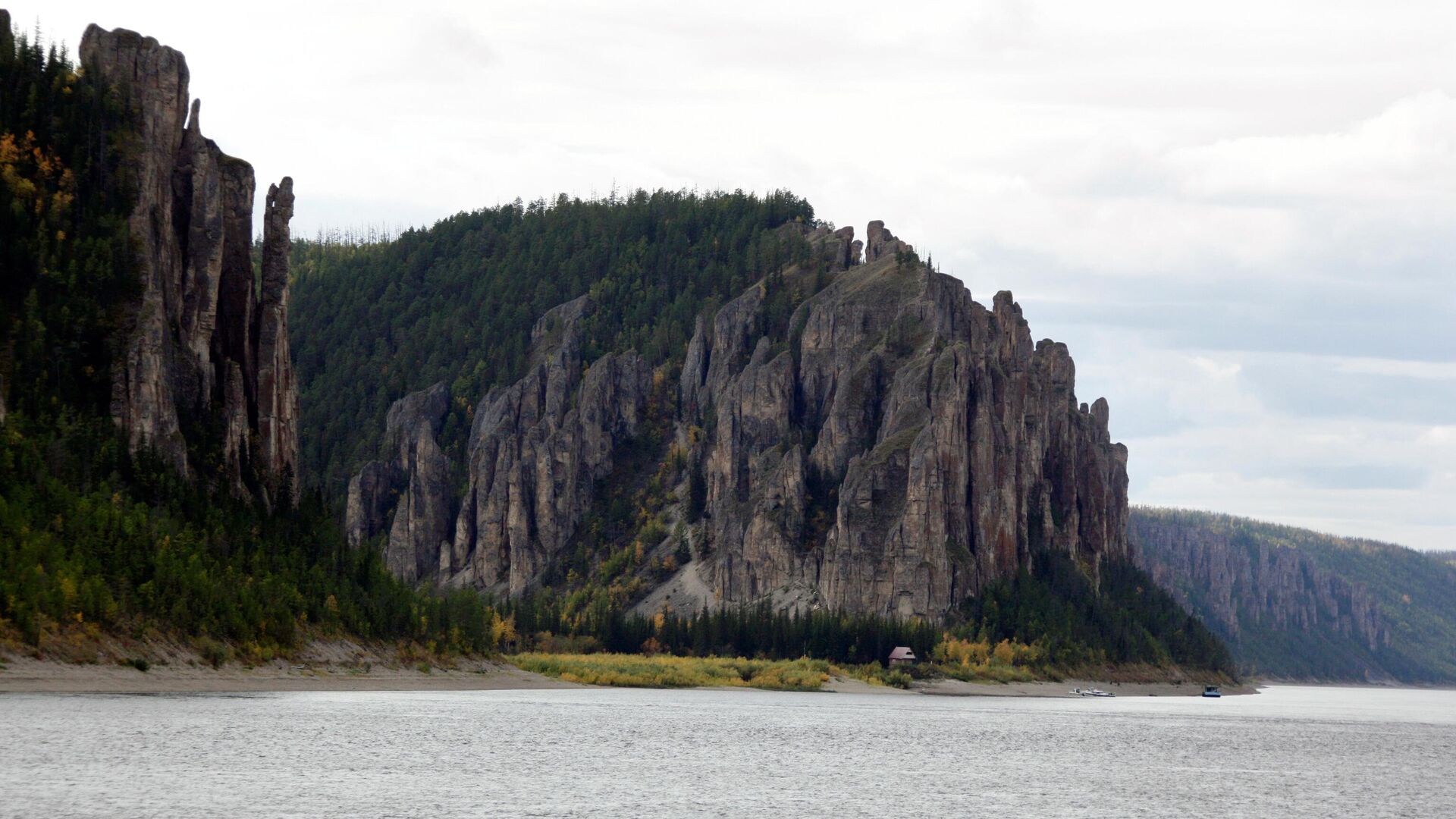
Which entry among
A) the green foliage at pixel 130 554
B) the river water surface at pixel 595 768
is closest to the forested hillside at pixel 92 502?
the green foliage at pixel 130 554

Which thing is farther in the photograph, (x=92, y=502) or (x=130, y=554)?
(x=92, y=502)

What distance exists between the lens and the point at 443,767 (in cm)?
11650

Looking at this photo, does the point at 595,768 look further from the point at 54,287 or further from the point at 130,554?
the point at 54,287

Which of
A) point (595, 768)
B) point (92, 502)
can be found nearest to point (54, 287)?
point (92, 502)

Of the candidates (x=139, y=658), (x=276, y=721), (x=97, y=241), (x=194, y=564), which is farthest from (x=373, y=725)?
(x=97, y=241)

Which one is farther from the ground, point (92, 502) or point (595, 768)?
point (92, 502)

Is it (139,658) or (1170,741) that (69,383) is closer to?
(139,658)

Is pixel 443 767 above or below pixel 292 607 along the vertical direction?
below

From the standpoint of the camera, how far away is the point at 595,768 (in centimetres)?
12275

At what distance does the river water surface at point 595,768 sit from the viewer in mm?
97625

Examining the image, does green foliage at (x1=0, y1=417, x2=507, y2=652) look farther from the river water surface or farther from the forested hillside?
the river water surface

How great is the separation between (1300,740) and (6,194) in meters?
148

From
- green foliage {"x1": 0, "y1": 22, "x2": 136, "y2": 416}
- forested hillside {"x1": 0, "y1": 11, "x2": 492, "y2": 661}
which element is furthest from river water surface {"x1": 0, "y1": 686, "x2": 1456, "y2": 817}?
green foliage {"x1": 0, "y1": 22, "x2": 136, "y2": 416}

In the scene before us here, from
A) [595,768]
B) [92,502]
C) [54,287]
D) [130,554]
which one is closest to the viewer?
[595,768]
